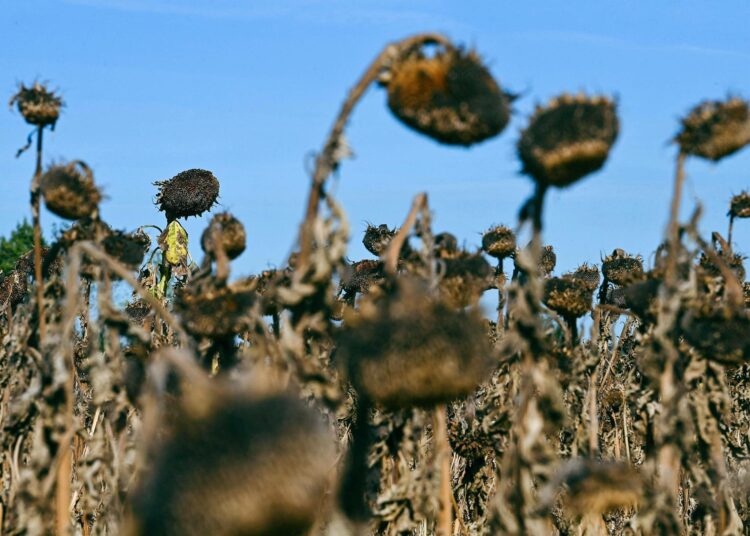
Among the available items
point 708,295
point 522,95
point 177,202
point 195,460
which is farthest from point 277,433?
point 177,202

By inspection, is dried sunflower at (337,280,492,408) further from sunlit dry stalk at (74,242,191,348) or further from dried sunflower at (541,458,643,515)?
sunlit dry stalk at (74,242,191,348)

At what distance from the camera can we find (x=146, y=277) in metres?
16.3

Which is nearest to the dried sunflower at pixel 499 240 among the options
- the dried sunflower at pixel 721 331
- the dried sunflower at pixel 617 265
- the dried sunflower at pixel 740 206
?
the dried sunflower at pixel 617 265

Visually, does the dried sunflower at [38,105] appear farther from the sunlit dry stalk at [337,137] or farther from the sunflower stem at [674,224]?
the sunflower stem at [674,224]

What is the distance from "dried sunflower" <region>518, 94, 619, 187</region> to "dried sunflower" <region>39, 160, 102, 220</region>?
Answer: 308cm

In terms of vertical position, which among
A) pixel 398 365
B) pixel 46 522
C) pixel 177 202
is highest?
pixel 177 202

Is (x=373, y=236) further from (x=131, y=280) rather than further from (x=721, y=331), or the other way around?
(x=131, y=280)

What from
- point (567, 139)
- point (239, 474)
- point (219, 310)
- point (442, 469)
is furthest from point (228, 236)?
point (239, 474)

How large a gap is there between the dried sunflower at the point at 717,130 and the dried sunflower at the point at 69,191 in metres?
3.70

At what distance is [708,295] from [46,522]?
446 centimetres

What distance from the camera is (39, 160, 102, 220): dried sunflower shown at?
720cm

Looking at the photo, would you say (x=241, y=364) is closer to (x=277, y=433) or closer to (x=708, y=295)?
(x=277, y=433)

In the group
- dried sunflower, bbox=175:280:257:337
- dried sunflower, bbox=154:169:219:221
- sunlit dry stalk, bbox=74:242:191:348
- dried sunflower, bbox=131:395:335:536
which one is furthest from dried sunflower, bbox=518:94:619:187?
dried sunflower, bbox=154:169:219:221

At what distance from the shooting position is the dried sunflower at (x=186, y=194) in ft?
59.9
